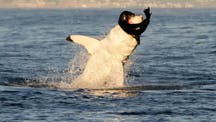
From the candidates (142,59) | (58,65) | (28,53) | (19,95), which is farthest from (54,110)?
(28,53)

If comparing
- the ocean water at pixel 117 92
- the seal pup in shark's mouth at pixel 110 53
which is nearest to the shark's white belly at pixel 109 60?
the seal pup in shark's mouth at pixel 110 53

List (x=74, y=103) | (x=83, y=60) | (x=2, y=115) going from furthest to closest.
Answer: (x=83, y=60) → (x=74, y=103) → (x=2, y=115)

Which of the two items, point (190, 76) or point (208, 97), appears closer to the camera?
point (208, 97)

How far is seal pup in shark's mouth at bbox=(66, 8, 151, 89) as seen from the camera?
2475 centimetres

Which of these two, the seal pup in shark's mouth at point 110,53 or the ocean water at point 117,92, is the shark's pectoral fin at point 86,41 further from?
the ocean water at point 117,92

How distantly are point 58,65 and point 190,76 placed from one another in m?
8.55

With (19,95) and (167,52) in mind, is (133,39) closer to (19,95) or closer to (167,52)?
(19,95)

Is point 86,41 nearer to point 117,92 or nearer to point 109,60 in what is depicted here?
point 109,60

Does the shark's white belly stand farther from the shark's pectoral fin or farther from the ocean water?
the ocean water

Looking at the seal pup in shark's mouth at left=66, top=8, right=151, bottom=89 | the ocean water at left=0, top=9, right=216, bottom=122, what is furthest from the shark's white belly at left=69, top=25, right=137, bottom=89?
the ocean water at left=0, top=9, right=216, bottom=122

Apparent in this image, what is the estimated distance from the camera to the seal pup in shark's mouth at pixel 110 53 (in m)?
24.8

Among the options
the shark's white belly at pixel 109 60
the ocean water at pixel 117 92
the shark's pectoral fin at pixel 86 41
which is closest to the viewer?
the ocean water at pixel 117 92

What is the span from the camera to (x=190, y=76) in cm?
3138

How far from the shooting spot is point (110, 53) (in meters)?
25.5
